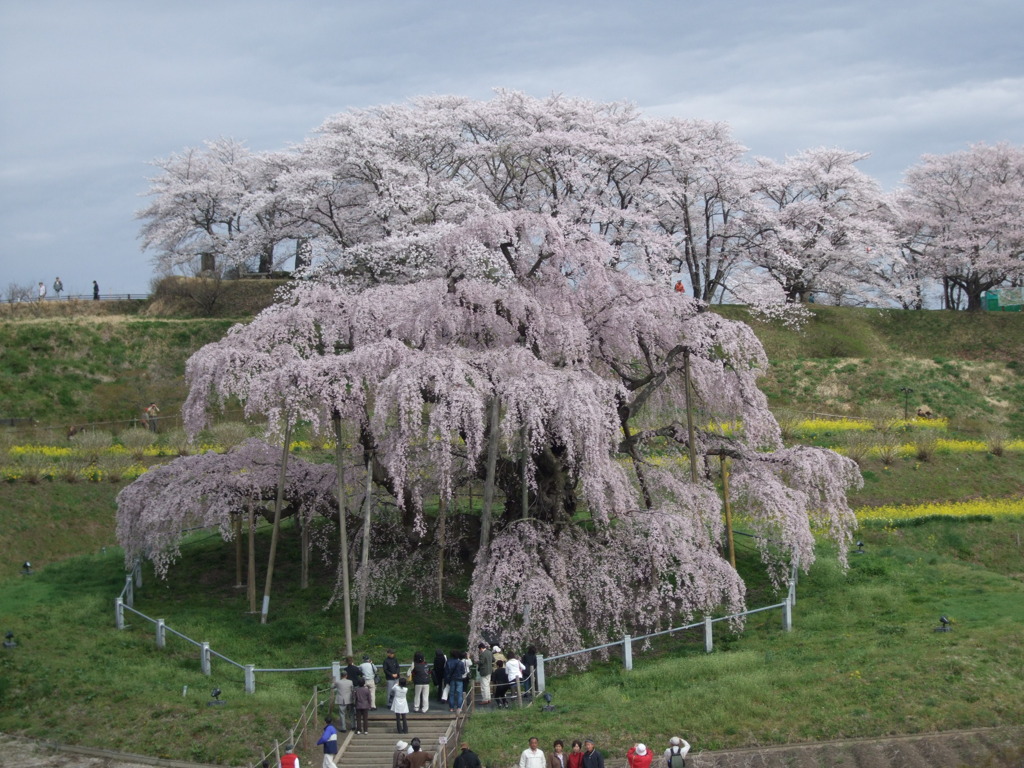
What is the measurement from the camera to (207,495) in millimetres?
27109

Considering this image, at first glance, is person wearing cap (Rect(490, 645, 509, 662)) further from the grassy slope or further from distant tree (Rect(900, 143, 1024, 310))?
distant tree (Rect(900, 143, 1024, 310))

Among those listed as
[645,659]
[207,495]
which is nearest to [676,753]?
[645,659]

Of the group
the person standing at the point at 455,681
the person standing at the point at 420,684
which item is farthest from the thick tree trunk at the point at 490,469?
the person standing at the point at 420,684

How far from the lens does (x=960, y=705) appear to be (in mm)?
18781

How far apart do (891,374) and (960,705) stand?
36171 millimetres

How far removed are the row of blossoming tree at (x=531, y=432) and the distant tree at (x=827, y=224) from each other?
2944cm

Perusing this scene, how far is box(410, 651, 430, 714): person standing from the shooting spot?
20359mm

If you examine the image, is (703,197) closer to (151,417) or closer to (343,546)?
(151,417)

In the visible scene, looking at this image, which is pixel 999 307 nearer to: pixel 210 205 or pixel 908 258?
pixel 908 258

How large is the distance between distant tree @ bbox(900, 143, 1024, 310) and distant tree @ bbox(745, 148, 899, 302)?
13.1 ft

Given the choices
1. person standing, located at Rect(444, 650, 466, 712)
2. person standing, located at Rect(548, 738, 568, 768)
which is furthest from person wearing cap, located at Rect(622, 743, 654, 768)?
person standing, located at Rect(444, 650, 466, 712)

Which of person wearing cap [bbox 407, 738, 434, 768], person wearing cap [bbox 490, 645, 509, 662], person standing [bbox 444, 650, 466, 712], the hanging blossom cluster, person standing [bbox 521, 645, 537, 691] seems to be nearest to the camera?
Answer: person wearing cap [bbox 407, 738, 434, 768]

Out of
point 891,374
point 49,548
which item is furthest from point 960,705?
point 891,374

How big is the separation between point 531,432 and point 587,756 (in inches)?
314
